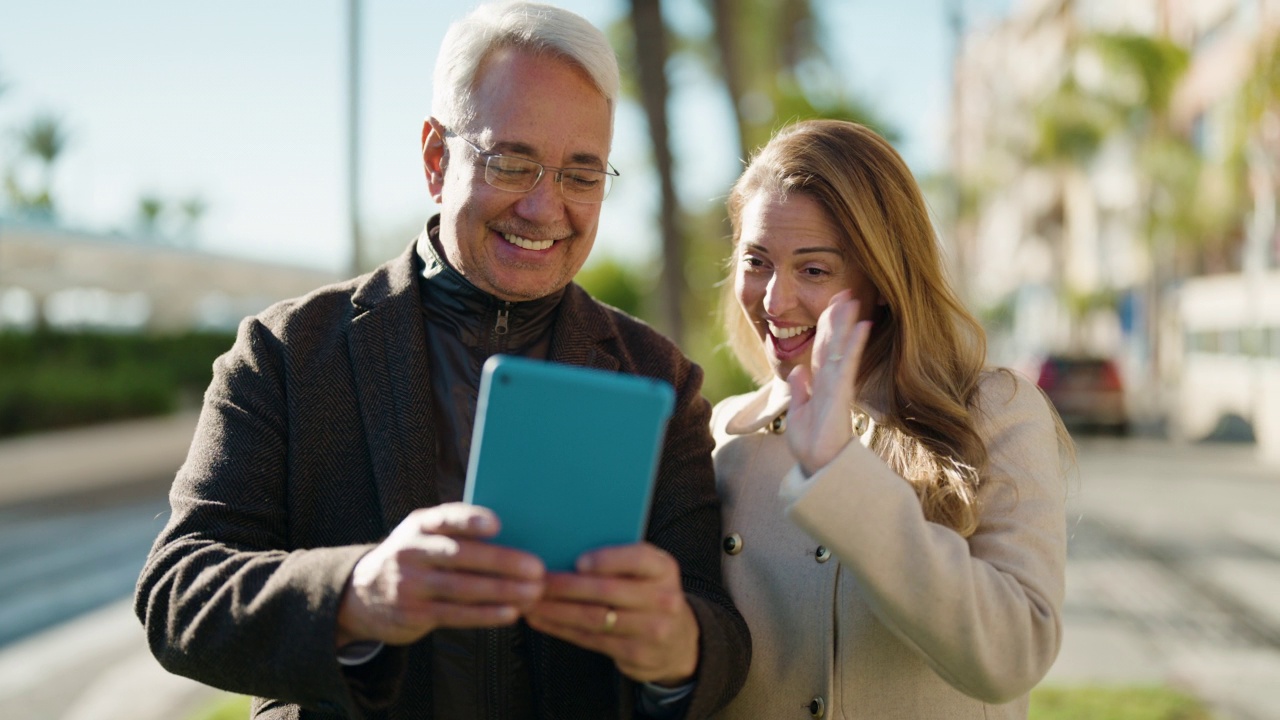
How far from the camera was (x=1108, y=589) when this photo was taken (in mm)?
8305

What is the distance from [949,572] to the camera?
6.68 feet

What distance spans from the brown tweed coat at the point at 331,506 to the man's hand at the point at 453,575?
0.16 meters

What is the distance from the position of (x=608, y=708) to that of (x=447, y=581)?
0.80 m

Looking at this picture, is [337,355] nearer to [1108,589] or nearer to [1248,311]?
[1108,589]

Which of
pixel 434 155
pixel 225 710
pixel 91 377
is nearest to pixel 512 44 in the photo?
pixel 434 155

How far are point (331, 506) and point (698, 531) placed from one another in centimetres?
77

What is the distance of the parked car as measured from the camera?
20.3m

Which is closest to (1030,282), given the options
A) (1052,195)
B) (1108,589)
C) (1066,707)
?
(1052,195)

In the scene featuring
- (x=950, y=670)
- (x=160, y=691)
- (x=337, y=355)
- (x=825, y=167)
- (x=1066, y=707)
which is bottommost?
(x=160, y=691)

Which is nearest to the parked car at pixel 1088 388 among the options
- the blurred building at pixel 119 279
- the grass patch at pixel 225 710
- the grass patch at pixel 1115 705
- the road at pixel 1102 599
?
the road at pixel 1102 599

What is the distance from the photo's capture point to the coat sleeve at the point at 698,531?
2.07 m

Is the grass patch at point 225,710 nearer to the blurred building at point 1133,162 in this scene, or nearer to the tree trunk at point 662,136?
the tree trunk at point 662,136

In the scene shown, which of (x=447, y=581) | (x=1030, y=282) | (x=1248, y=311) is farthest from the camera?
(x=1030, y=282)

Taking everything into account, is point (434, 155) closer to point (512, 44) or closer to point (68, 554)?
point (512, 44)
